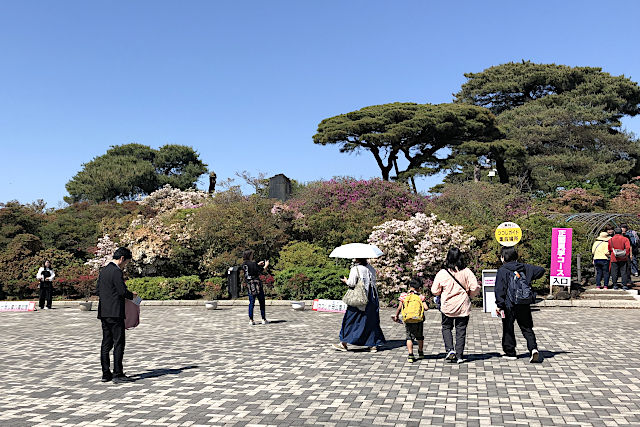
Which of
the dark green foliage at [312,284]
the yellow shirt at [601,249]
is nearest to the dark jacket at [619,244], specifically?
the yellow shirt at [601,249]

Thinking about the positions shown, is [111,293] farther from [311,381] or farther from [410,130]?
[410,130]

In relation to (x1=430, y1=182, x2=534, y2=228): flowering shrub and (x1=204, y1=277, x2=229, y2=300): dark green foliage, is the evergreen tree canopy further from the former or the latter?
(x1=204, y1=277, x2=229, y2=300): dark green foliage

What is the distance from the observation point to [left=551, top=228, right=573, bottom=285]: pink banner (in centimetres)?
1533

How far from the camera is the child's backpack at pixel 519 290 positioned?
8.12 metres

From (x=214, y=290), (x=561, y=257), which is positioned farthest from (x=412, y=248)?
(x=214, y=290)

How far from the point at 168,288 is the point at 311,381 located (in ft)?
40.9

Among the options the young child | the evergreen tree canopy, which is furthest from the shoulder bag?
the evergreen tree canopy

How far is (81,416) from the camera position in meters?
5.77

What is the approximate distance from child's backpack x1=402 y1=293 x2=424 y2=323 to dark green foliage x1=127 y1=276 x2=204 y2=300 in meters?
11.7

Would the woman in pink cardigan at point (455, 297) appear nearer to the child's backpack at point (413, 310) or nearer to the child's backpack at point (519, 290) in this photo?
the child's backpack at point (413, 310)

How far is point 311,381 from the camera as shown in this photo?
7.16 meters

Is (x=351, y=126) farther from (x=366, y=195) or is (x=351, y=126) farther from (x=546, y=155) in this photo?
(x=366, y=195)

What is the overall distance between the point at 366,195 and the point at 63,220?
45.4 ft

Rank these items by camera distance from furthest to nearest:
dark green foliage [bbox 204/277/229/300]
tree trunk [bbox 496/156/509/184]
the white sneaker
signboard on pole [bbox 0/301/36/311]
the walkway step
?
tree trunk [bbox 496/156/509/184], dark green foliage [bbox 204/277/229/300], signboard on pole [bbox 0/301/36/311], the walkway step, the white sneaker
